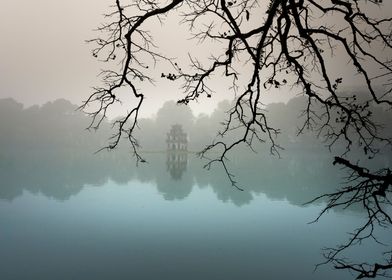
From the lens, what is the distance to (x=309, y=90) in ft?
10.4

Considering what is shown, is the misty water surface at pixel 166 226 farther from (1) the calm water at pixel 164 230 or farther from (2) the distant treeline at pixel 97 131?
(2) the distant treeline at pixel 97 131

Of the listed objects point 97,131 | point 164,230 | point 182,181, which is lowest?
point 164,230

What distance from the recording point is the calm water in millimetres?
11055

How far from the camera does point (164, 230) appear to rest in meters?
15.6

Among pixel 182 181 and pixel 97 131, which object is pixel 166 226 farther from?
pixel 97 131

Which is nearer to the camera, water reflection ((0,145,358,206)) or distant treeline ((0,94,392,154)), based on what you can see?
water reflection ((0,145,358,206))

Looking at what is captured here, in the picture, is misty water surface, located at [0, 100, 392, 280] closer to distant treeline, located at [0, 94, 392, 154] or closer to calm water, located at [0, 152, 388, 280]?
calm water, located at [0, 152, 388, 280]

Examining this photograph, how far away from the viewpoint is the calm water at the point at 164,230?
435 inches

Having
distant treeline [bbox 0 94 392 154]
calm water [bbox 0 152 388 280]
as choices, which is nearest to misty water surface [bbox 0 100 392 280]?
calm water [bbox 0 152 388 280]

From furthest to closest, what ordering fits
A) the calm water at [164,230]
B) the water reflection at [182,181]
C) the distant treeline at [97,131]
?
the distant treeline at [97,131] → the water reflection at [182,181] → the calm water at [164,230]

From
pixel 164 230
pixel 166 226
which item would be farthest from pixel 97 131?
pixel 164 230

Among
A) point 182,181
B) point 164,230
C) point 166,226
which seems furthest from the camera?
point 182,181

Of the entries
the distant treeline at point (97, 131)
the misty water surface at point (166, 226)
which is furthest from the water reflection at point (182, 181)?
the distant treeline at point (97, 131)

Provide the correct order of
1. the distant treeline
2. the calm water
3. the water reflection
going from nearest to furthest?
the calm water, the water reflection, the distant treeline
